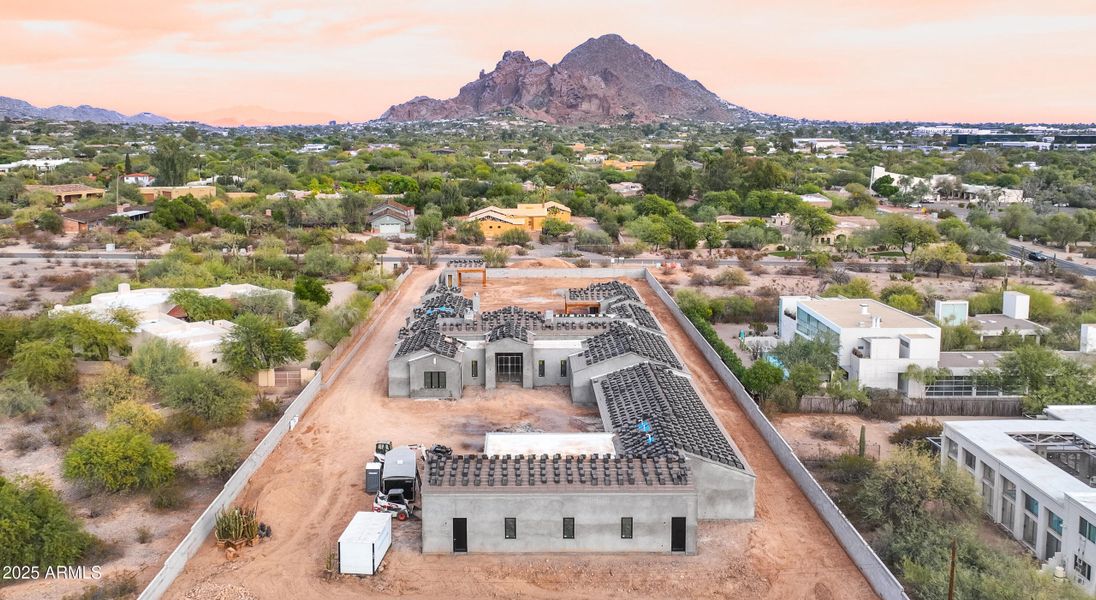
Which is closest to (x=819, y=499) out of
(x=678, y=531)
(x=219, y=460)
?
(x=678, y=531)

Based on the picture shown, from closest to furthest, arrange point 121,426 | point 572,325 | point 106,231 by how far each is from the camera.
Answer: point 121,426, point 572,325, point 106,231

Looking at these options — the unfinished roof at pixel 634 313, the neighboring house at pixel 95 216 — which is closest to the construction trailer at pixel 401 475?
the unfinished roof at pixel 634 313

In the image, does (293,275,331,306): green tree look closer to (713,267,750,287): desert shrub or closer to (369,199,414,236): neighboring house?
(713,267,750,287): desert shrub

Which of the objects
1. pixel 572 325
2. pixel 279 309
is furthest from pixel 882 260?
pixel 279 309

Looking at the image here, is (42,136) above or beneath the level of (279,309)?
above

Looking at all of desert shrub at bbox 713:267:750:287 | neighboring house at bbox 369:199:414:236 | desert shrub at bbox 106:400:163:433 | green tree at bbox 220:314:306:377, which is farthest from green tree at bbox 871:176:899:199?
desert shrub at bbox 106:400:163:433

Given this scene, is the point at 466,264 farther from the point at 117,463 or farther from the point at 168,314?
the point at 117,463

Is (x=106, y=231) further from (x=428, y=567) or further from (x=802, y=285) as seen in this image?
(x=428, y=567)
